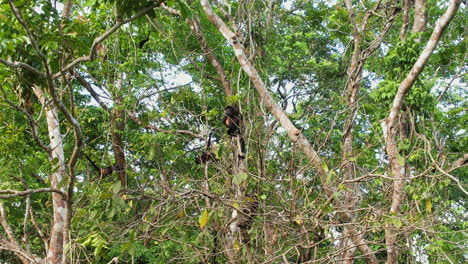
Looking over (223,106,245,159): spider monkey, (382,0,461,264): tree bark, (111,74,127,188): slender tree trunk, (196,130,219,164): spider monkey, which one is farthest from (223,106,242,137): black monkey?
(111,74,127,188): slender tree trunk

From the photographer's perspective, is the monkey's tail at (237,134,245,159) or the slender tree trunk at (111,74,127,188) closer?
the monkey's tail at (237,134,245,159)

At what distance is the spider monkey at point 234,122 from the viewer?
→ 443 cm

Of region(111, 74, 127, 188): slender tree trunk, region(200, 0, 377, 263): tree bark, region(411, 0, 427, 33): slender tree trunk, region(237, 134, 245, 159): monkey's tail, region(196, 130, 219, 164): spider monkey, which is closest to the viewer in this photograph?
region(200, 0, 377, 263): tree bark

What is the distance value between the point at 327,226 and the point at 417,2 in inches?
141

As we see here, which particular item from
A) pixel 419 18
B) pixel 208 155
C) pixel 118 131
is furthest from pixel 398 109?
pixel 118 131

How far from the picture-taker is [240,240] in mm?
4789

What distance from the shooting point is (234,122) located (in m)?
4.43

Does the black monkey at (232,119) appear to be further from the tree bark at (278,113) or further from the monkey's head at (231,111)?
the tree bark at (278,113)

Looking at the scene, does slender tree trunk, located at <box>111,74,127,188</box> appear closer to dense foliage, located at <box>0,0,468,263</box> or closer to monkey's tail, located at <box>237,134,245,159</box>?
dense foliage, located at <box>0,0,468,263</box>

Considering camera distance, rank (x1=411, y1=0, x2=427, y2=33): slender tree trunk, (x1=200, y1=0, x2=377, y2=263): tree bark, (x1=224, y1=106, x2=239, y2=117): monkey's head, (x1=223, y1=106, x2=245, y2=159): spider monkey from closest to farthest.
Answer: (x1=200, y1=0, x2=377, y2=263): tree bark → (x1=223, y1=106, x2=245, y2=159): spider monkey → (x1=224, y1=106, x2=239, y2=117): monkey's head → (x1=411, y1=0, x2=427, y2=33): slender tree trunk

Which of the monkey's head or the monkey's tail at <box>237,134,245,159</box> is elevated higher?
the monkey's head

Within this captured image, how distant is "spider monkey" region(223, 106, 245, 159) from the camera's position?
4428 millimetres

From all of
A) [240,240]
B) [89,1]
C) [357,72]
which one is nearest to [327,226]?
[240,240]

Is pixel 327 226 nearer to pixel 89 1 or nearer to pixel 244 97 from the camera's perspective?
pixel 244 97
